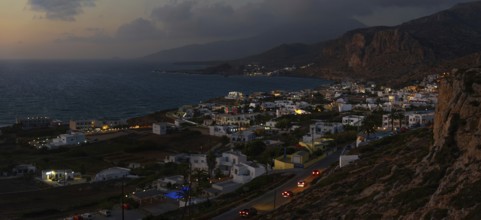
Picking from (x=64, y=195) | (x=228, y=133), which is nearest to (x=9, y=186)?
(x=64, y=195)

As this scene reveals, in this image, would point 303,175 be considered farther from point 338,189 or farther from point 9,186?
point 9,186

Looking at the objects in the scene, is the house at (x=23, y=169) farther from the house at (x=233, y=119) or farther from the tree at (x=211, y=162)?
the house at (x=233, y=119)

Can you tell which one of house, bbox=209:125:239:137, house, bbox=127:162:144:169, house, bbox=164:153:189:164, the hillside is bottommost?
house, bbox=127:162:144:169

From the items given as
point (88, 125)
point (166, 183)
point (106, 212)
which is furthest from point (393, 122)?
point (88, 125)

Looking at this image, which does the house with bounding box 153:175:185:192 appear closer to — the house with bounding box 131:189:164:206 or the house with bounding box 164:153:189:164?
the house with bounding box 131:189:164:206

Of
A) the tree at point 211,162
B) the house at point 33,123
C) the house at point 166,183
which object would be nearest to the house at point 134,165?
the tree at point 211,162

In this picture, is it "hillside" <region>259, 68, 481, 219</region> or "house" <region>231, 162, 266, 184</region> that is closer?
"hillside" <region>259, 68, 481, 219</region>

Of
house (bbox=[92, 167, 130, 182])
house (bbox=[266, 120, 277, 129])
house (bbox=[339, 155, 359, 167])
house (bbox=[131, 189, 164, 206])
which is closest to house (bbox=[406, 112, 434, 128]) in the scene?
house (bbox=[266, 120, 277, 129])
